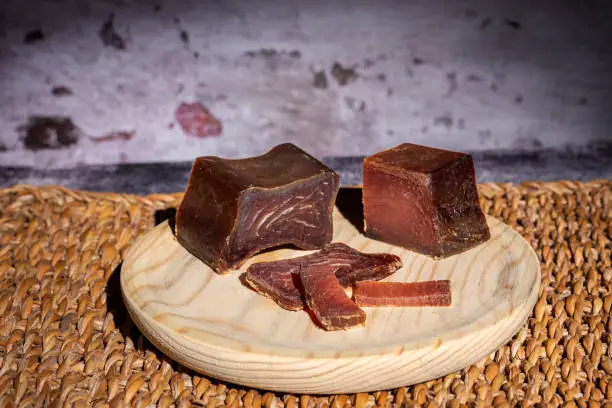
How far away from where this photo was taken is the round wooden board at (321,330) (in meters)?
1.99

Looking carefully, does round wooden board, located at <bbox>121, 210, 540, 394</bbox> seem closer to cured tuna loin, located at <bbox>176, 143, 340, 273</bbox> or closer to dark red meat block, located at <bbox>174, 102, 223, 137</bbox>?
cured tuna loin, located at <bbox>176, 143, 340, 273</bbox>

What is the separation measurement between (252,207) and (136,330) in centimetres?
57

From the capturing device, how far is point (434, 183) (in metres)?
2.47

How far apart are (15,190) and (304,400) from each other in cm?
189

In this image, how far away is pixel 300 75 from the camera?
403cm

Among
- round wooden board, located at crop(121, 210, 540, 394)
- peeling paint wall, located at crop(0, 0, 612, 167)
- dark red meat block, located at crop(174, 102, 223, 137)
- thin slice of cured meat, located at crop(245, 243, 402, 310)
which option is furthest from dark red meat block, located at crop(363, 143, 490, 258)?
dark red meat block, located at crop(174, 102, 223, 137)

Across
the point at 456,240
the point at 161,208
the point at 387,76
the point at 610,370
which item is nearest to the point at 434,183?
the point at 456,240

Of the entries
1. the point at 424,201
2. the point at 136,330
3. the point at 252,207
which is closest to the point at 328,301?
the point at 252,207

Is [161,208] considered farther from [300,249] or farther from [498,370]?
[498,370]

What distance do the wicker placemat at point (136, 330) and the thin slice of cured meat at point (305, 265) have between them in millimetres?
318

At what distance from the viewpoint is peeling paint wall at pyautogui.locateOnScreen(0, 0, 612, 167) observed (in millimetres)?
3850

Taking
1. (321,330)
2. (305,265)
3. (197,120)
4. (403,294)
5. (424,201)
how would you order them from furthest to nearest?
(197,120), (424,201), (305,265), (403,294), (321,330)

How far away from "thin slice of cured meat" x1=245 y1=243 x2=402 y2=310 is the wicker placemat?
1.04 ft

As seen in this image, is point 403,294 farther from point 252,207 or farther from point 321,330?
point 252,207
